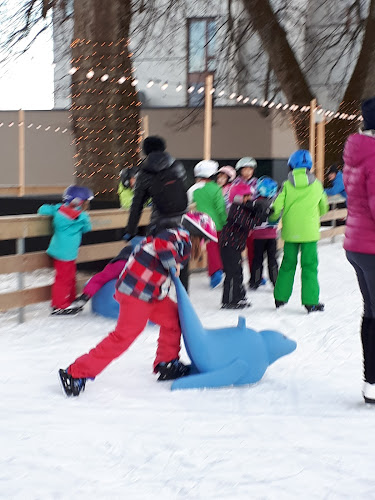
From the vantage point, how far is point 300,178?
7922 mm

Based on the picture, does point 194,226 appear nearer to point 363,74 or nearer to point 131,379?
point 131,379

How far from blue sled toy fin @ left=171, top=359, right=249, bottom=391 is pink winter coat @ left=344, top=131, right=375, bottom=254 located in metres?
0.93

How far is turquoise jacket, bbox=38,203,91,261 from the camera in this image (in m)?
7.62

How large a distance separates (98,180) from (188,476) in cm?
830

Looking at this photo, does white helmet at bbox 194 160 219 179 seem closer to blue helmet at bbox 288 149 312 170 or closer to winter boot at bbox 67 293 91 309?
blue helmet at bbox 288 149 312 170

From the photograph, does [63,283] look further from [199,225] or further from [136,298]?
[136,298]

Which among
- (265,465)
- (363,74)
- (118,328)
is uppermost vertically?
(363,74)

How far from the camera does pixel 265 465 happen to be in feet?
12.7

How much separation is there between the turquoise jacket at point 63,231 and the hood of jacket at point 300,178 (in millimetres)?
1871

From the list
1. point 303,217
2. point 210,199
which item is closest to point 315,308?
point 303,217

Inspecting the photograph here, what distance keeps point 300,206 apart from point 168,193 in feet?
6.85

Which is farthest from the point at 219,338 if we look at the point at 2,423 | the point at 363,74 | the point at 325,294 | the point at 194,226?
the point at 363,74

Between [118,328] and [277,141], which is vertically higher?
[277,141]

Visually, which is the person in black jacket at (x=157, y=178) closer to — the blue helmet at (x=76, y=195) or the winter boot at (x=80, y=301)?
the blue helmet at (x=76, y=195)
